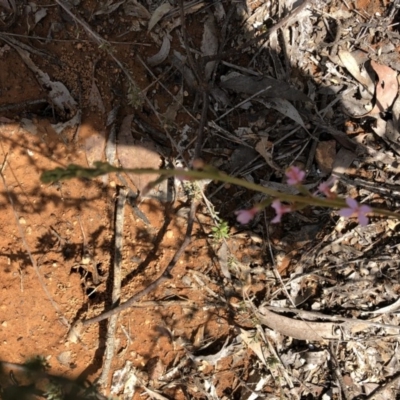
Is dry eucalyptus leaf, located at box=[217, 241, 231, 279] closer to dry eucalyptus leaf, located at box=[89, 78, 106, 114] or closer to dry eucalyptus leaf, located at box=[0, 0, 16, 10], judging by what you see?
dry eucalyptus leaf, located at box=[89, 78, 106, 114]

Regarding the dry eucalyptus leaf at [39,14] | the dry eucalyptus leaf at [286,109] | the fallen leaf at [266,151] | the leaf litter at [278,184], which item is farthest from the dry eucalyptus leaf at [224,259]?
the dry eucalyptus leaf at [39,14]

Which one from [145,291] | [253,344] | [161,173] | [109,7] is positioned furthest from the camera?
[109,7]

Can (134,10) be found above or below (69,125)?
above

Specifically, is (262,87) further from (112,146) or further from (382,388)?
(382,388)

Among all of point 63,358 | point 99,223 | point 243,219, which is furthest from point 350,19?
point 63,358

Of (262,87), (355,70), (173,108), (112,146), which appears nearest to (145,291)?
(112,146)

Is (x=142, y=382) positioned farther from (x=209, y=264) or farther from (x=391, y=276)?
(x=391, y=276)
